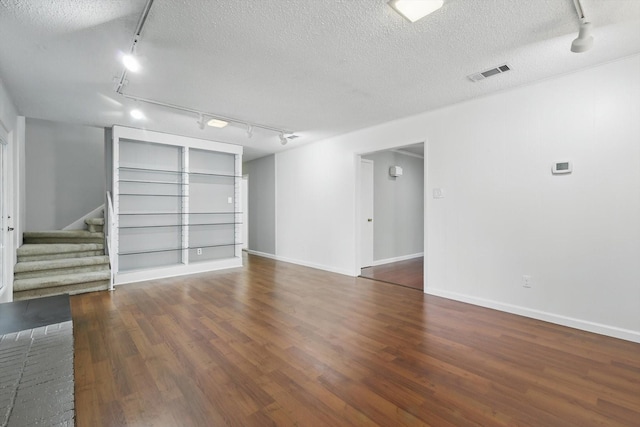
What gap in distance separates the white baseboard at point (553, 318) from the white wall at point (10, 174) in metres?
5.40

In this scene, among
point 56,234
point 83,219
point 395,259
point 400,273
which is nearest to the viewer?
point 56,234

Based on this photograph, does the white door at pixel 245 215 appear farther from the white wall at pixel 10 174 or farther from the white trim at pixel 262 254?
the white wall at pixel 10 174

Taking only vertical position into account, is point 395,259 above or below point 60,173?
below

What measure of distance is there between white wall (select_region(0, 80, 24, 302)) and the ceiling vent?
5.04 meters

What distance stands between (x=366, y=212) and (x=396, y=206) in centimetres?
111

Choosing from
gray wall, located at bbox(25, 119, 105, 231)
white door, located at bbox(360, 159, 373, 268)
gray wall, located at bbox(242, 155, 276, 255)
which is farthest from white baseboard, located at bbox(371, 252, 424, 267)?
gray wall, located at bbox(25, 119, 105, 231)

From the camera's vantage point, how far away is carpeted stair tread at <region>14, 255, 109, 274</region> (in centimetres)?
393

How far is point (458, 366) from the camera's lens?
7.28 ft

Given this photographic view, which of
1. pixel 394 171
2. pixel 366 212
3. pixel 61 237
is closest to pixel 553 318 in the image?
pixel 366 212

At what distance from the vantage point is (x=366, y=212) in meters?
6.00

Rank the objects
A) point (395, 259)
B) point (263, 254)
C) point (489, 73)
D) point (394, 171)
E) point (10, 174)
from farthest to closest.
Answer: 1. point (263, 254)
2. point (395, 259)
3. point (394, 171)
4. point (10, 174)
5. point (489, 73)

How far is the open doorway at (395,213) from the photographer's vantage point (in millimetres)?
5969

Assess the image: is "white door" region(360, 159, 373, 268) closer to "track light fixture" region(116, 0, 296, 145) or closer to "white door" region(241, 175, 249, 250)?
"track light fixture" region(116, 0, 296, 145)

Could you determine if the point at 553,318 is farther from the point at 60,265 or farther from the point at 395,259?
the point at 60,265
